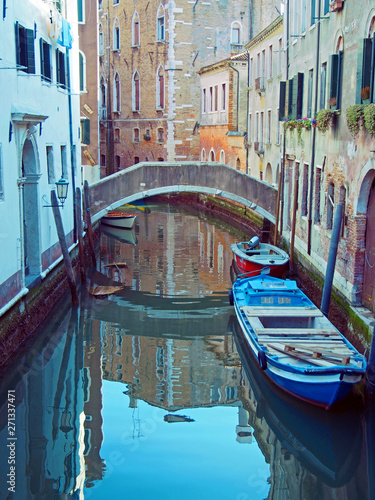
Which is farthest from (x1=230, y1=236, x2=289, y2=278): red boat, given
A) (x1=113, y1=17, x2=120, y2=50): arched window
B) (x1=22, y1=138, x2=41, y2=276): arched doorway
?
(x1=113, y1=17, x2=120, y2=50): arched window

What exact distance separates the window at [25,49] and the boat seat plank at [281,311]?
14.8 feet

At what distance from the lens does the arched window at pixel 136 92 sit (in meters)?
30.5

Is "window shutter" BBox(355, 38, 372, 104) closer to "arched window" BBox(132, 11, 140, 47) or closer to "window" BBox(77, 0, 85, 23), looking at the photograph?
"window" BBox(77, 0, 85, 23)

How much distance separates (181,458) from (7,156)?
14.6ft

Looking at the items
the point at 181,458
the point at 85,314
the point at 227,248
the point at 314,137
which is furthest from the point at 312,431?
the point at 227,248

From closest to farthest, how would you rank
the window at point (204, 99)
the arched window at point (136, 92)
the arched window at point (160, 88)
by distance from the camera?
1. the window at point (204, 99)
2. the arched window at point (160, 88)
3. the arched window at point (136, 92)

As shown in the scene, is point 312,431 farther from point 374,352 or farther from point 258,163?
point 258,163

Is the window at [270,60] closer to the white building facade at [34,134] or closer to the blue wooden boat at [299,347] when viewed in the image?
the white building facade at [34,134]

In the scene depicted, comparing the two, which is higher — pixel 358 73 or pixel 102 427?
pixel 358 73

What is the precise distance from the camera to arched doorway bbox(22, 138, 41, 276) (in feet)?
35.0

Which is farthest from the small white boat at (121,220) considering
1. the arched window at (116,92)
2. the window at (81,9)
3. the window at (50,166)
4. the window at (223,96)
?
the arched window at (116,92)

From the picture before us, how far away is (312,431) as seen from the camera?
7164mm

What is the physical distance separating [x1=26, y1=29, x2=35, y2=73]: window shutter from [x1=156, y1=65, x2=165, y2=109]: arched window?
19.4 metres

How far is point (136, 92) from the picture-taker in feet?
100
